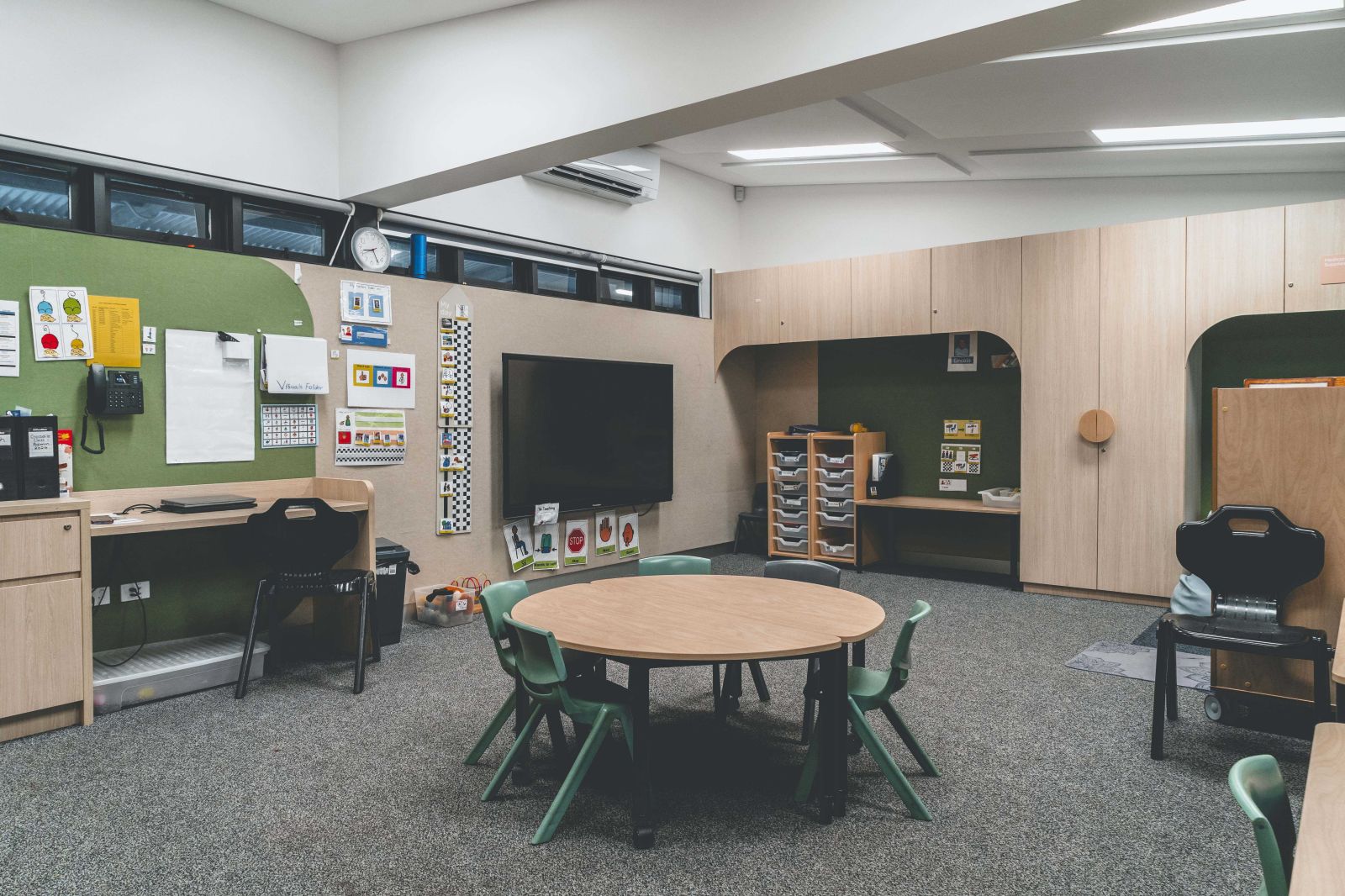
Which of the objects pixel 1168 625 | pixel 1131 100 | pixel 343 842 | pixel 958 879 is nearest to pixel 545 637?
pixel 343 842

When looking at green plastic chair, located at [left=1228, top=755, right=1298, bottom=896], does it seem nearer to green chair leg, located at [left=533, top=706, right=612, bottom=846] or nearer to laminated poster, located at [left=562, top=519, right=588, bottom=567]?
green chair leg, located at [left=533, top=706, right=612, bottom=846]

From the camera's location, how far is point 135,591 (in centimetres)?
411

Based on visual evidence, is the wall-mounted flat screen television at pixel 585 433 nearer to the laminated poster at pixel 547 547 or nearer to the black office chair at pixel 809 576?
the laminated poster at pixel 547 547

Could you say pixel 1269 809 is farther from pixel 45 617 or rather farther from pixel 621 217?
pixel 621 217

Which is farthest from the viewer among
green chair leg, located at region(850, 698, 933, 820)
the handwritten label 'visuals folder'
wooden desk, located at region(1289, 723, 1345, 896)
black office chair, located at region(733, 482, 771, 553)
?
black office chair, located at region(733, 482, 771, 553)

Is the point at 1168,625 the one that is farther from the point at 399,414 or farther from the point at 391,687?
the point at 399,414

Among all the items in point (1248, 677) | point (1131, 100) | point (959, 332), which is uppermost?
point (1131, 100)

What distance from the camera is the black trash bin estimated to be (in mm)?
4680

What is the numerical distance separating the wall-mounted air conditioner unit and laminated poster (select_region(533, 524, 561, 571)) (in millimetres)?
2556

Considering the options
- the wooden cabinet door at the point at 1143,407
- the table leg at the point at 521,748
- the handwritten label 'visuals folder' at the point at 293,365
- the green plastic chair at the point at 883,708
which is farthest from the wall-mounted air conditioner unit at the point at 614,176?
the green plastic chair at the point at 883,708

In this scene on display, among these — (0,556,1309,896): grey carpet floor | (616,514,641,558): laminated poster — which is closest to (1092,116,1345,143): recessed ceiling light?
(0,556,1309,896): grey carpet floor

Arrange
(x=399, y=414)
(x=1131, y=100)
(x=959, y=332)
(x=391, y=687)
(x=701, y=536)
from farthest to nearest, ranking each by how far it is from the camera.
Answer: (x=701, y=536), (x=959, y=332), (x=399, y=414), (x=1131, y=100), (x=391, y=687)

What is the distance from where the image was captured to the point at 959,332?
6441mm

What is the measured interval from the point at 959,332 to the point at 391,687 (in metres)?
4.81
